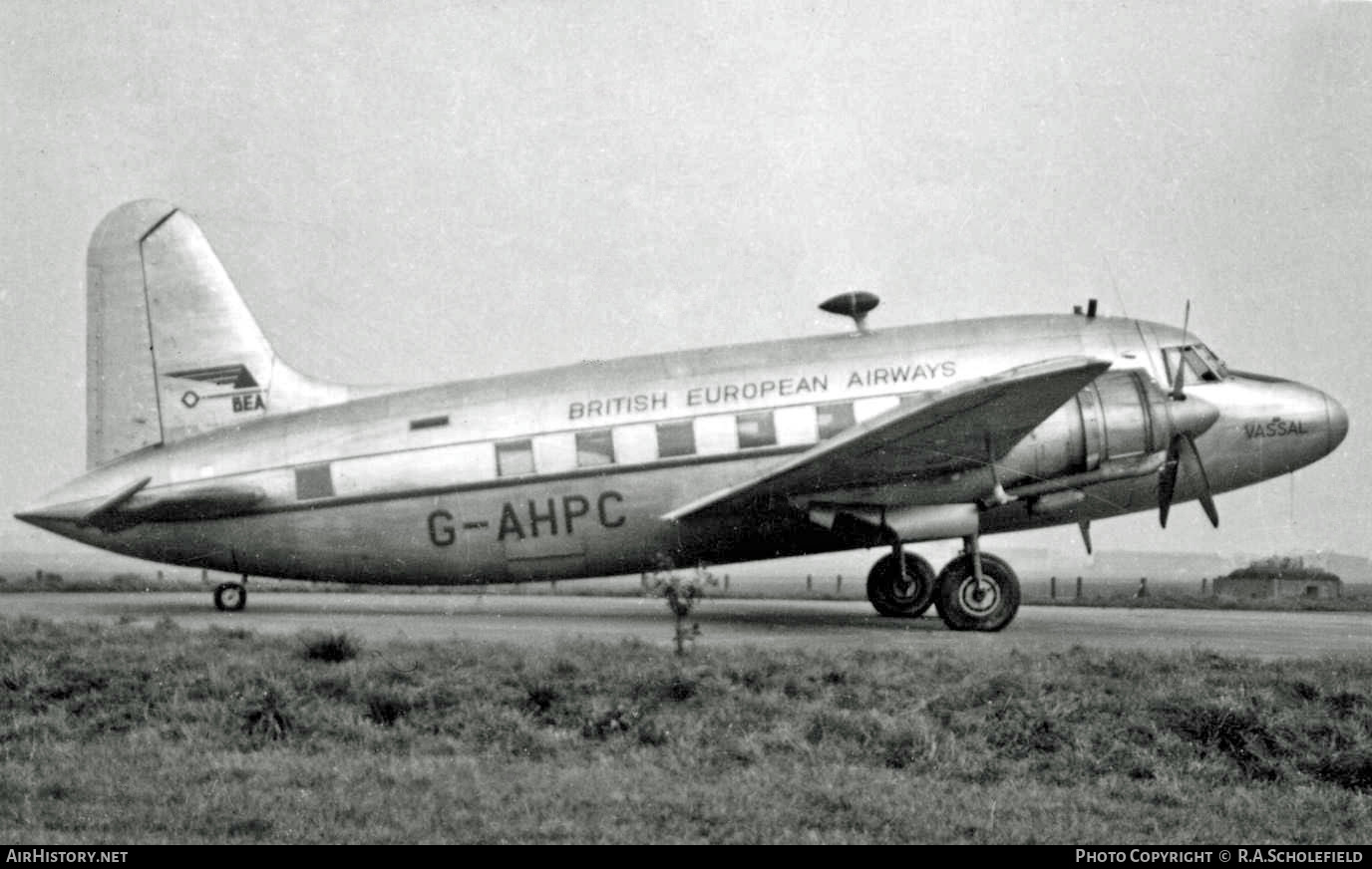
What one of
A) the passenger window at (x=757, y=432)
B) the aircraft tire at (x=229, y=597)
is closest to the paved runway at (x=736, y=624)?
the aircraft tire at (x=229, y=597)

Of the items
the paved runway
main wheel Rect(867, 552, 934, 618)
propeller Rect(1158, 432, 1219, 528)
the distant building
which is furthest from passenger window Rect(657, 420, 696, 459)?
the distant building

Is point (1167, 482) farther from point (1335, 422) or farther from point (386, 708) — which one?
point (386, 708)

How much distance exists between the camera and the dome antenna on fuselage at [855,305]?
1544cm

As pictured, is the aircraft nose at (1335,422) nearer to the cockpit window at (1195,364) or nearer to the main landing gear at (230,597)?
the cockpit window at (1195,364)

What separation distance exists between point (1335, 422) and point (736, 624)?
327 inches

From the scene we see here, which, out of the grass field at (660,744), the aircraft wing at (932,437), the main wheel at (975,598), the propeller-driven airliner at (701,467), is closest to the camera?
the grass field at (660,744)

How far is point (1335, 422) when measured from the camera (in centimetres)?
1527

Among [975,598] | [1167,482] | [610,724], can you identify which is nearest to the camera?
[610,724]

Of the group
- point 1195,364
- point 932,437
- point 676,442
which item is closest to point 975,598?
point 932,437

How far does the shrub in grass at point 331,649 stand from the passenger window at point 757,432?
19.4 feet

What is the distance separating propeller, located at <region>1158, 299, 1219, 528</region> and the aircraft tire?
1232cm

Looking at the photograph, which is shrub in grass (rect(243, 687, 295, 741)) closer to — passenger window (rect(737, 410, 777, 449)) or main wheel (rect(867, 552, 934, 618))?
passenger window (rect(737, 410, 777, 449))

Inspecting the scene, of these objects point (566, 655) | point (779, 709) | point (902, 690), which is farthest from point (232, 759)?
point (902, 690)
